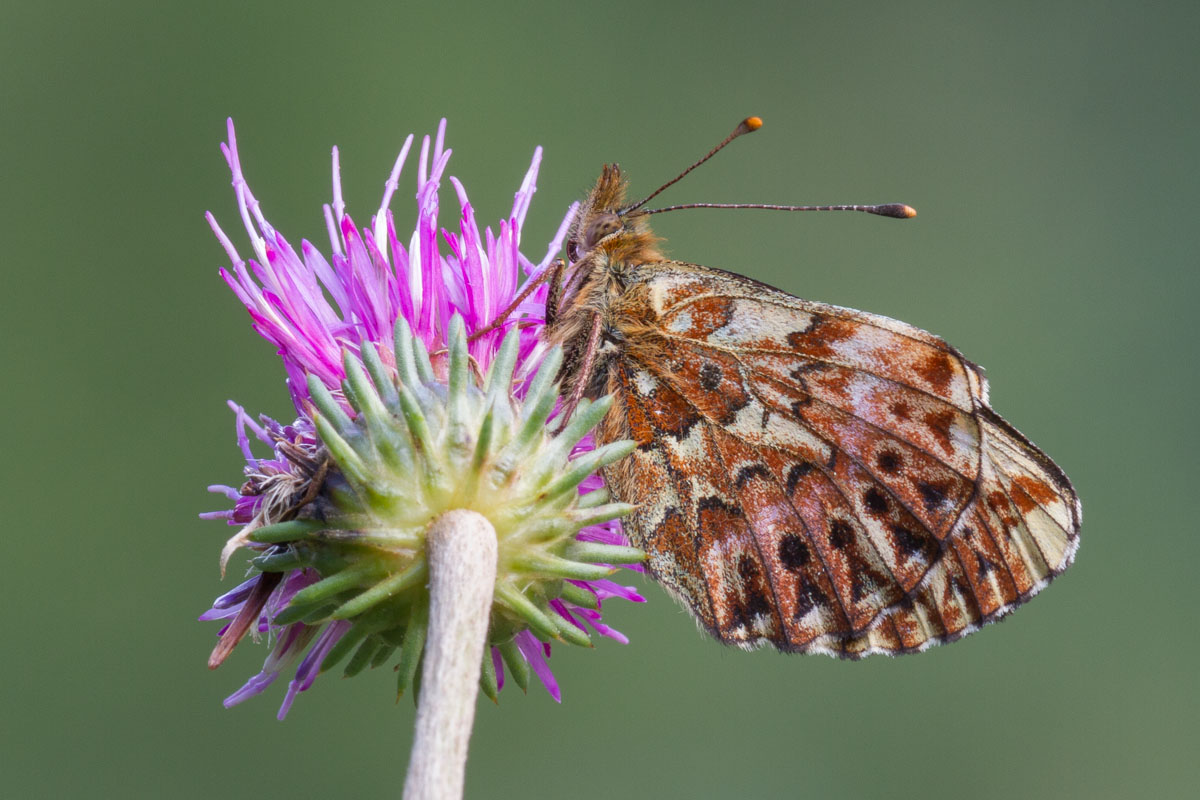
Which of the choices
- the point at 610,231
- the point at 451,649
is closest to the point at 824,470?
the point at 610,231

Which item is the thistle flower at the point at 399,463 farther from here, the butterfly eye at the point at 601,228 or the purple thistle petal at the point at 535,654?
the butterfly eye at the point at 601,228

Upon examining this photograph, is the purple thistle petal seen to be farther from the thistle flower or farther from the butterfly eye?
the butterfly eye

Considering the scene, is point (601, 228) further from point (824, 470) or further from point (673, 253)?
point (673, 253)

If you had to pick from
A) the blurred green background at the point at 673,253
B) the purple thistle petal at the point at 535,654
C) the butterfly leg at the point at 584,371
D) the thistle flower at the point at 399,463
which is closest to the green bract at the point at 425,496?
the thistle flower at the point at 399,463

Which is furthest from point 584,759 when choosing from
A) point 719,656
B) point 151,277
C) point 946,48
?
point 946,48

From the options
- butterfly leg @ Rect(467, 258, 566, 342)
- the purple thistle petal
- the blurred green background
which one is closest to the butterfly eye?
butterfly leg @ Rect(467, 258, 566, 342)

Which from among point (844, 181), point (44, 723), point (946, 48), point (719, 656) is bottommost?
point (44, 723)

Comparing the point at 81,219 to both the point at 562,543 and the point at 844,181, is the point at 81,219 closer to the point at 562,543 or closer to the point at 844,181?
the point at 844,181
